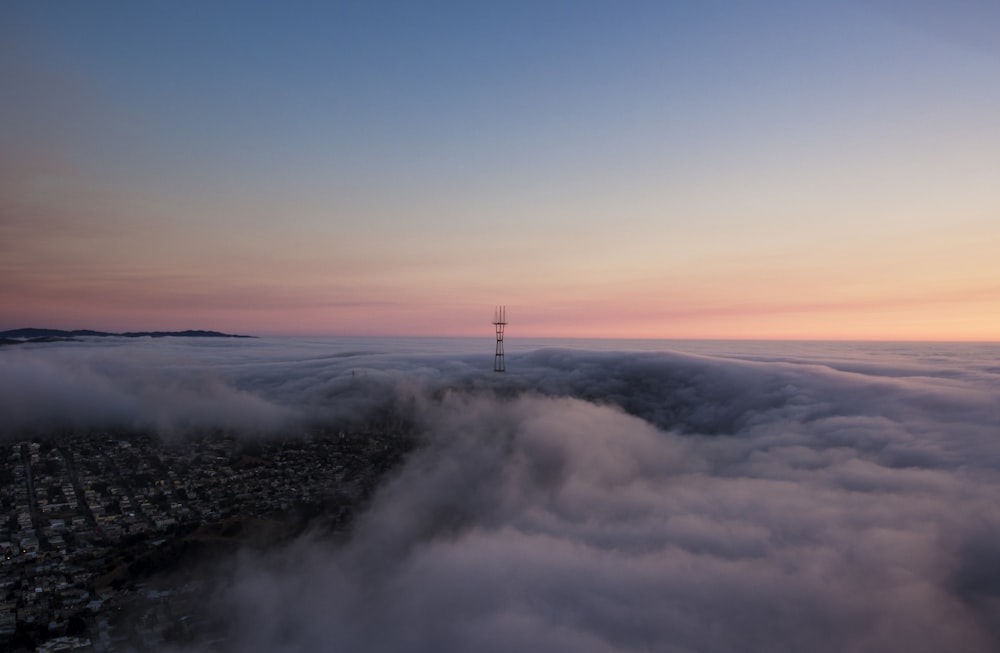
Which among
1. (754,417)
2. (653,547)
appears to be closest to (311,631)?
(653,547)

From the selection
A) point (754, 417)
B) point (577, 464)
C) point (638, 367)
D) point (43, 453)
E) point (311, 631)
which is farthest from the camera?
point (638, 367)

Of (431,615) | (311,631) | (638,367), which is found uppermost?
(638,367)

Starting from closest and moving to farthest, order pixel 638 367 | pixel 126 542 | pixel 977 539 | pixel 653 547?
pixel 977 539, pixel 653 547, pixel 126 542, pixel 638 367

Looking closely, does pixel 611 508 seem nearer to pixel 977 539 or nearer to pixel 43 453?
pixel 977 539

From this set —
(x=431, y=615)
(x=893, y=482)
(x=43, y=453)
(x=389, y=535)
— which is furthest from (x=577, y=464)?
(x=43, y=453)

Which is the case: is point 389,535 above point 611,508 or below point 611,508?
below

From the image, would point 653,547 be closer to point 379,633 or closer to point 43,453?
point 379,633

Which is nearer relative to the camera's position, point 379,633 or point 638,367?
point 379,633

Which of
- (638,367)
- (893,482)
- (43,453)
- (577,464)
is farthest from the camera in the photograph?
(638,367)

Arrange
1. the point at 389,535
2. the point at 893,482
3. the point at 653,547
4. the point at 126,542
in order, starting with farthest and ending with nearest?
the point at 389,535, the point at 893,482, the point at 126,542, the point at 653,547
